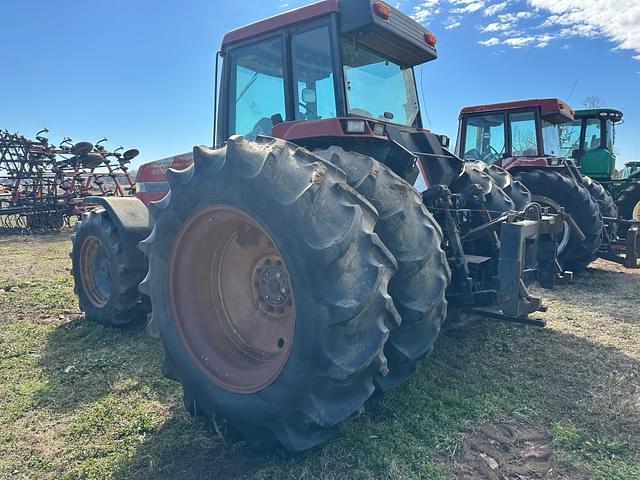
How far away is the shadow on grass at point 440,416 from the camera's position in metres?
2.30

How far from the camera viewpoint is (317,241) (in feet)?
6.49

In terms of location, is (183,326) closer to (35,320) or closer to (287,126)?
(287,126)

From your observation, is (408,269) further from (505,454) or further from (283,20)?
(283,20)

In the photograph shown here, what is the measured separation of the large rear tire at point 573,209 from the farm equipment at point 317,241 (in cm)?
347

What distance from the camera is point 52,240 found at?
12.1 metres

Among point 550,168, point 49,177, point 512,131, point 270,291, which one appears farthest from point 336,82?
point 49,177

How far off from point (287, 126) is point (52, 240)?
36.2 feet

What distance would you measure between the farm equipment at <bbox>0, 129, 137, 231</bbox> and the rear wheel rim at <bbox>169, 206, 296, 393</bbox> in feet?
38.4

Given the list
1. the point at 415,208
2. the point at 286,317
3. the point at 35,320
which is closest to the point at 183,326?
the point at 286,317

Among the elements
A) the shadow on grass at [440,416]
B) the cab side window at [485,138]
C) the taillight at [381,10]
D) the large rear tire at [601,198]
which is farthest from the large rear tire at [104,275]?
the large rear tire at [601,198]

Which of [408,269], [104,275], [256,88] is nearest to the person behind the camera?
[408,269]

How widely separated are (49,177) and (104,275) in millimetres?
10940

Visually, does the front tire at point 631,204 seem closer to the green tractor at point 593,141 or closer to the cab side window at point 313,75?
the green tractor at point 593,141

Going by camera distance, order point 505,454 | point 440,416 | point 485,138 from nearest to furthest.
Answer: point 505,454
point 440,416
point 485,138
